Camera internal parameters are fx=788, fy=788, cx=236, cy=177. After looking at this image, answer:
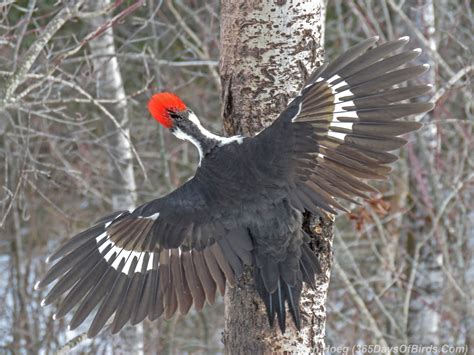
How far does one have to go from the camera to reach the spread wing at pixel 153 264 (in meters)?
4.02

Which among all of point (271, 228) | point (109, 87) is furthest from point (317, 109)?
point (109, 87)

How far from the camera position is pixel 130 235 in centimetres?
427

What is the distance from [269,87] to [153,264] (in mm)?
1111

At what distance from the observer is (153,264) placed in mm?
4164

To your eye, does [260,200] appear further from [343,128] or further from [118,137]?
[118,137]

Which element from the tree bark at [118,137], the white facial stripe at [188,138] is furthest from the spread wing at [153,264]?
the tree bark at [118,137]

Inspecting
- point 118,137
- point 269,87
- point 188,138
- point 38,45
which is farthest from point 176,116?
point 118,137

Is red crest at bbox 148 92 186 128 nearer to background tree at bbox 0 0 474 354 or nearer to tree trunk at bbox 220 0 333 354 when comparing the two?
Answer: tree trunk at bbox 220 0 333 354

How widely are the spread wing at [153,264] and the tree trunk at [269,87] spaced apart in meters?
0.18

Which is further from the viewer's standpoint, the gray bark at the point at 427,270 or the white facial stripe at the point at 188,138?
the gray bark at the point at 427,270

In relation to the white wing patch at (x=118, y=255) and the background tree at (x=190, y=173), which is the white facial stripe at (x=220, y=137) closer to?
the white wing patch at (x=118, y=255)

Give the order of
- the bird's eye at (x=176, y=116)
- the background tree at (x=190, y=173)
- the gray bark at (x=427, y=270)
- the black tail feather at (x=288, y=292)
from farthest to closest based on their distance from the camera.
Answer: the gray bark at (x=427, y=270) → the background tree at (x=190, y=173) → the bird's eye at (x=176, y=116) → the black tail feather at (x=288, y=292)

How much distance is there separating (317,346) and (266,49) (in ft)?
4.97

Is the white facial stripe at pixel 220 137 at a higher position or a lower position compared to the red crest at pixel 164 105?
lower
